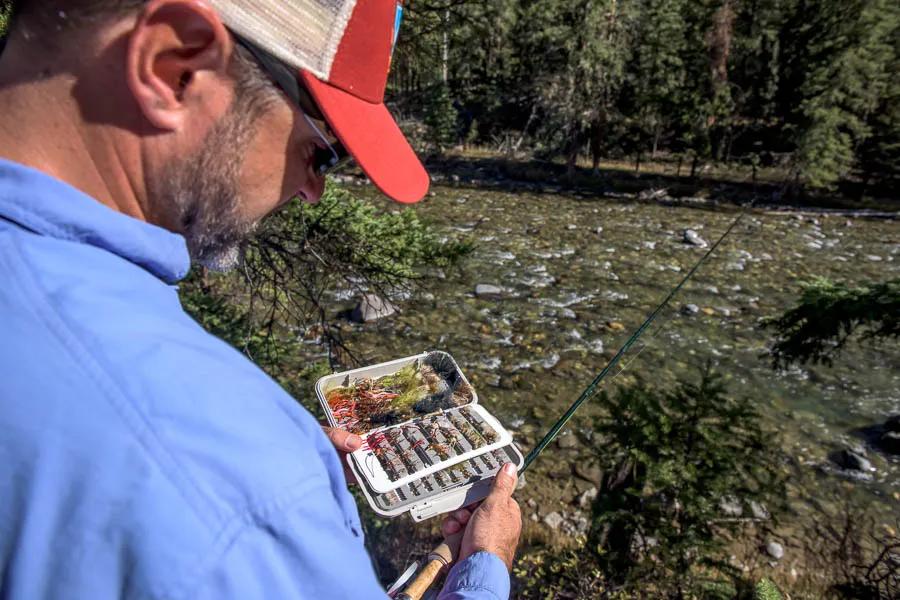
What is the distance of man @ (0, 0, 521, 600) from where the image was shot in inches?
24.4

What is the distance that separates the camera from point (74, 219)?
76cm

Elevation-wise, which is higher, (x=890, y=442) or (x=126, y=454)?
(x=126, y=454)

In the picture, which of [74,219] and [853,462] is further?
[853,462]

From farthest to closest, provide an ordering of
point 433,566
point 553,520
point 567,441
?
point 567,441
point 553,520
point 433,566

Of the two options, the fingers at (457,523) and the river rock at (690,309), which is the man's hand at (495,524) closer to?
the fingers at (457,523)

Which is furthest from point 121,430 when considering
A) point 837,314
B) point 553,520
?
point 553,520

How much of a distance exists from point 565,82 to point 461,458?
20.1m

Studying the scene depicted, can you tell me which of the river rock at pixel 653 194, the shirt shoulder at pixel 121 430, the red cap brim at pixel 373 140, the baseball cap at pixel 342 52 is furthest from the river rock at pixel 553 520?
the river rock at pixel 653 194

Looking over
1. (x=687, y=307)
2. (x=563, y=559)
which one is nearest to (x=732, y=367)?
(x=687, y=307)

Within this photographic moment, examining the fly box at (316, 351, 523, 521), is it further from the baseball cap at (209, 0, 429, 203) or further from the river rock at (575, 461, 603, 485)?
the river rock at (575, 461, 603, 485)

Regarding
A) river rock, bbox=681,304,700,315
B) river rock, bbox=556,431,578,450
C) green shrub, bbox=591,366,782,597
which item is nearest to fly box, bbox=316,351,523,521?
green shrub, bbox=591,366,782,597

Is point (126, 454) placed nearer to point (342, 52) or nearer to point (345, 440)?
point (342, 52)

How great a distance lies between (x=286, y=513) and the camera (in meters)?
0.68

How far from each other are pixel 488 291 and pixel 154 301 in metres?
8.69
